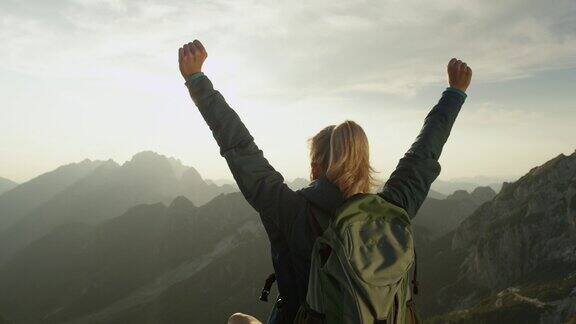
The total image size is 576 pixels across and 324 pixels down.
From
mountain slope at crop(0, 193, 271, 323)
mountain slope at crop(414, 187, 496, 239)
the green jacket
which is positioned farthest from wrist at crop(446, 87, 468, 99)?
A: mountain slope at crop(414, 187, 496, 239)

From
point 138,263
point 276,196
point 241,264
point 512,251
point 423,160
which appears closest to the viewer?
point 276,196

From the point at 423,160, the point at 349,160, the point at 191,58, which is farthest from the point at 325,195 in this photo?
the point at 191,58

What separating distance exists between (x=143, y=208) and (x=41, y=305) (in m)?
52.4

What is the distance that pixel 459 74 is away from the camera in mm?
5422

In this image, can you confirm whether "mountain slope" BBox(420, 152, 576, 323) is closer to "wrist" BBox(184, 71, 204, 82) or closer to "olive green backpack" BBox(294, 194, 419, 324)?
"olive green backpack" BBox(294, 194, 419, 324)

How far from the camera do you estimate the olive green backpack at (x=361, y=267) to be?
3275mm

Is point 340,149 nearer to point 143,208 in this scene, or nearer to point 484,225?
point 484,225

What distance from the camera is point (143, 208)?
190125 mm

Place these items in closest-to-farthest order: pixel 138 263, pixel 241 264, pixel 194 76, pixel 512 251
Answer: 1. pixel 194 76
2. pixel 512 251
3. pixel 241 264
4. pixel 138 263

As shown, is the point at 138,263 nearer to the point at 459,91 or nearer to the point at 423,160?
the point at 459,91

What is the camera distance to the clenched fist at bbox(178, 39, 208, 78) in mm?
4125

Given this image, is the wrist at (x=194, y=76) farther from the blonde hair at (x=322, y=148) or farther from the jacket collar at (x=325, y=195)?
the jacket collar at (x=325, y=195)

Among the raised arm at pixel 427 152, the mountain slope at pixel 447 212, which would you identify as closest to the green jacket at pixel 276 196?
the raised arm at pixel 427 152

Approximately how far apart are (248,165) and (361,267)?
1.29 metres
